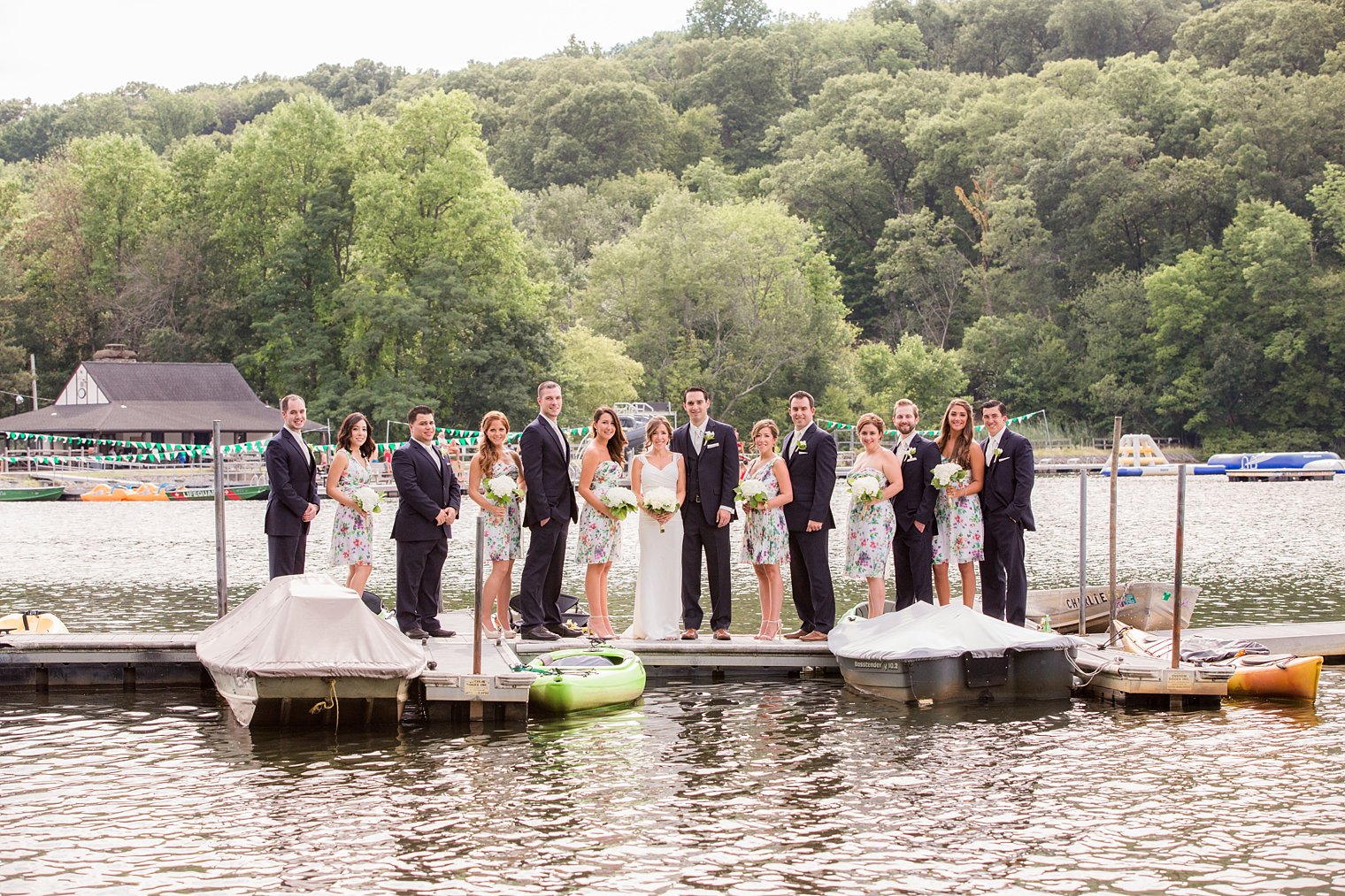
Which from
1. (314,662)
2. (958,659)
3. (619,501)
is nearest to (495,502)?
(619,501)

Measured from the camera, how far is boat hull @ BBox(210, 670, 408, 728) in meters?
12.3

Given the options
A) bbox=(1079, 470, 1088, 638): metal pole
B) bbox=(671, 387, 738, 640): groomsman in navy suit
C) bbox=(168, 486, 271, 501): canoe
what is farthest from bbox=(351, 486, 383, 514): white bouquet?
bbox=(168, 486, 271, 501): canoe

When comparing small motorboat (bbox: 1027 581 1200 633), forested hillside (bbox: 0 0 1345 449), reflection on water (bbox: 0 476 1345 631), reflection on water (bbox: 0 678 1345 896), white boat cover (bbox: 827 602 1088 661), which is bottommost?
reflection on water (bbox: 0 476 1345 631)

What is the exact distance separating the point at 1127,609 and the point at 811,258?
2830 inches

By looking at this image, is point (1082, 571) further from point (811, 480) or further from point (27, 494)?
point (27, 494)

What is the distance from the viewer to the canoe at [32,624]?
52.5 feet

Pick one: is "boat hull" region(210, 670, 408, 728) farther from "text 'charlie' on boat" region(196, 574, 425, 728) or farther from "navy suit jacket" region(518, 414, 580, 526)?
"navy suit jacket" region(518, 414, 580, 526)

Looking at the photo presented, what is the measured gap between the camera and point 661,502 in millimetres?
14047

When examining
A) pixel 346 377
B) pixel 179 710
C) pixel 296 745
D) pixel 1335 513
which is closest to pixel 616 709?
pixel 296 745

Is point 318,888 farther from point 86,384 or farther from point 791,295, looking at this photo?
point 791,295

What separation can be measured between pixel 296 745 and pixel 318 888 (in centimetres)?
366

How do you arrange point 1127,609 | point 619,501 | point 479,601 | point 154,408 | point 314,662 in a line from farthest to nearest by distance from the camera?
point 154,408, point 1127,609, point 619,501, point 479,601, point 314,662

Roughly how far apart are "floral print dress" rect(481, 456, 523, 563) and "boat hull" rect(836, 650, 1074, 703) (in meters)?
3.39

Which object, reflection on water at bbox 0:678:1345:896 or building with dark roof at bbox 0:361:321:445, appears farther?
building with dark roof at bbox 0:361:321:445
